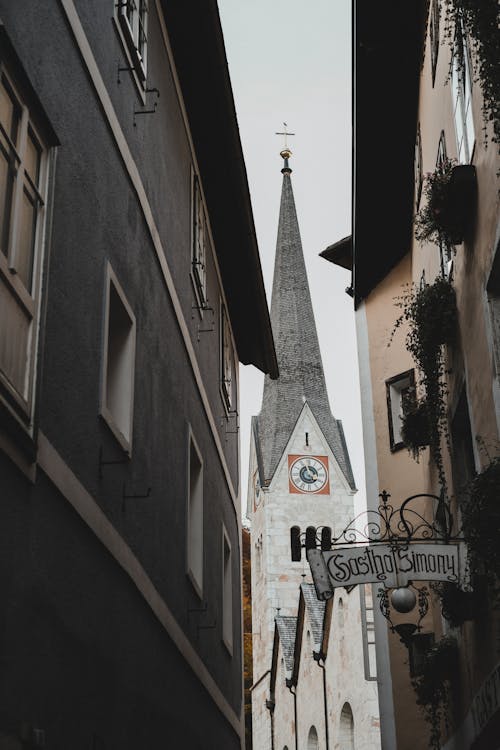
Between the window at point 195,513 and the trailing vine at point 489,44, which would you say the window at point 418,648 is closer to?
the window at point 195,513

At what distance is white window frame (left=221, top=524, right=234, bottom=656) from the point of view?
45.0 feet

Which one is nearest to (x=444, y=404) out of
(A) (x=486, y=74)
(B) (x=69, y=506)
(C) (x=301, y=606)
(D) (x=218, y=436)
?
(D) (x=218, y=436)

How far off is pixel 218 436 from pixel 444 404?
3.76m

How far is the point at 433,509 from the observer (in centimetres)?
1379

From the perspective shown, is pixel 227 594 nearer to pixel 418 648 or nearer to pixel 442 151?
pixel 418 648

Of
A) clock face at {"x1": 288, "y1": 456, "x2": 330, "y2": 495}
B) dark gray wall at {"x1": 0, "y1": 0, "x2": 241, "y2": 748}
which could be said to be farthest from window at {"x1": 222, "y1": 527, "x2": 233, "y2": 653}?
clock face at {"x1": 288, "y1": 456, "x2": 330, "y2": 495}

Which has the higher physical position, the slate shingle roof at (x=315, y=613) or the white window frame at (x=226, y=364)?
the white window frame at (x=226, y=364)

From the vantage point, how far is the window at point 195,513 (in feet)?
37.8

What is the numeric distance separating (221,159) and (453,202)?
16.8 ft

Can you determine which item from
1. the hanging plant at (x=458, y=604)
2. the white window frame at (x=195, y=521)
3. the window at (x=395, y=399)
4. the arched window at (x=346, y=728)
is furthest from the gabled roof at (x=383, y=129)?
the arched window at (x=346, y=728)

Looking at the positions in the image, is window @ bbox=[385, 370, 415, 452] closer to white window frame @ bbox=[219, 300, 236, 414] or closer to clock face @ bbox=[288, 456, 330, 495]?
white window frame @ bbox=[219, 300, 236, 414]

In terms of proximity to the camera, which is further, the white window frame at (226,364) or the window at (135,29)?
the white window frame at (226,364)

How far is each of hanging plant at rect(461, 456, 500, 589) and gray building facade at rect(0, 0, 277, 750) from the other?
2.42 metres

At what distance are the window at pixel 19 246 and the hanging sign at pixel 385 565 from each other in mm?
4877
